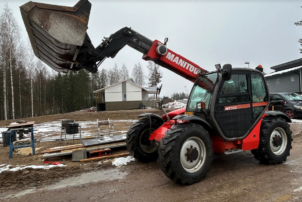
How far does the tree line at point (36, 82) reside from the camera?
72.3 ft

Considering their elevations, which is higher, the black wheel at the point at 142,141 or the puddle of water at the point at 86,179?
the black wheel at the point at 142,141

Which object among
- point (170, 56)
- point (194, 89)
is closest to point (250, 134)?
point (194, 89)

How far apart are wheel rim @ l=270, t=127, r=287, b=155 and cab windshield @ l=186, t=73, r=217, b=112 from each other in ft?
6.12

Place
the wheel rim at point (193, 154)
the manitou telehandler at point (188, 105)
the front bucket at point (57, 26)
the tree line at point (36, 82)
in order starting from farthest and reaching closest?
the tree line at point (36, 82) < the wheel rim at point (193, 154) < the manitou telehandler at point (188, 105) < the front bucket at point (57, 26)

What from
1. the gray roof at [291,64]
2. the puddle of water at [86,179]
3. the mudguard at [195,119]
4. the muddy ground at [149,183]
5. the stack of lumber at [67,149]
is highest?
the gray roof at [291,64]

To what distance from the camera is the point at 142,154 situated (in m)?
5.12

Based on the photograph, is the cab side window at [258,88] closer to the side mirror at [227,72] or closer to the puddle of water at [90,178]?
the side mirror at [227,72]

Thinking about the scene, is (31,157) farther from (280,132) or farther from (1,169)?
(280,132)

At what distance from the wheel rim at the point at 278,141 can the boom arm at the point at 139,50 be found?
2.29 m

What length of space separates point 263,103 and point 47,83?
4637 cm

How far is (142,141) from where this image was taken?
17.2ft

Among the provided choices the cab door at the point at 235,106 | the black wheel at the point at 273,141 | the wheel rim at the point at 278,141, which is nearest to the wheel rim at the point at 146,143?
the cab door at the point at 235,106

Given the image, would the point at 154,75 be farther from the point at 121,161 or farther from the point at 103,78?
the point at 121,161

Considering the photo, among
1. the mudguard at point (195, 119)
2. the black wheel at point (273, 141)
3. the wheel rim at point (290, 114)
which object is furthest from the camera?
the wheel rim at point (290, 114)
